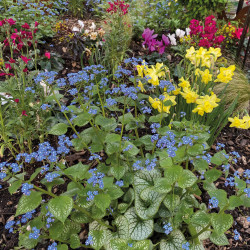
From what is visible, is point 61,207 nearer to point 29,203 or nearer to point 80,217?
point 29,203

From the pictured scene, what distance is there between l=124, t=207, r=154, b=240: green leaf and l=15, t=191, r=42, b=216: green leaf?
0.69m

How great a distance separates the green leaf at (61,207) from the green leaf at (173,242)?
75 cm

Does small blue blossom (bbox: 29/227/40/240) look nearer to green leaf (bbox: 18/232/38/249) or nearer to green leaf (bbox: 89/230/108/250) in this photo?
green leaf (bbox: 18/232/38/249)

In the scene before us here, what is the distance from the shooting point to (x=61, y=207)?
1.44 m

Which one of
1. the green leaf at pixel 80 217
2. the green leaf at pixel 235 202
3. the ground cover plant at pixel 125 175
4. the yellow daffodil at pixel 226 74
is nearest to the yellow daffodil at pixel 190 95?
the ground cover plant at pixel 125 175

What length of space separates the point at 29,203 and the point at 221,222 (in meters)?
1.04

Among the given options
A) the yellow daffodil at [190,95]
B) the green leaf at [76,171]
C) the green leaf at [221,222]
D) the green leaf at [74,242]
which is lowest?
the green leaf at [74,242]

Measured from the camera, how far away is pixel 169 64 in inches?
148

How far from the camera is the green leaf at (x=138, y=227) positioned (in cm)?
180

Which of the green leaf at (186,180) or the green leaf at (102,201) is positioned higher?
the green leaf at (186,180)

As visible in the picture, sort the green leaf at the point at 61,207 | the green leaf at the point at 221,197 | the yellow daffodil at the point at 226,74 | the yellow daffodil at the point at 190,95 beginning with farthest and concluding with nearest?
the yellow daffodil at the point at 226,74 → the yellow daffodil at the point at 190,95 → the green leaf at the point at 221,197 → the green leaf at the point at 61,207

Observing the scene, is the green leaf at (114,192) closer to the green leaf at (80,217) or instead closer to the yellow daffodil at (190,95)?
the green leaf at (80,217)

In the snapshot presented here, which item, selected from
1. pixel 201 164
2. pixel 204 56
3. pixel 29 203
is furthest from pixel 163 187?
pixel 204 56

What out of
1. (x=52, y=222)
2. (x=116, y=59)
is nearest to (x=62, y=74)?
(x=116, y=59)
